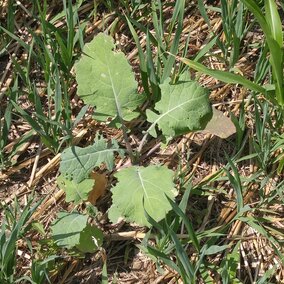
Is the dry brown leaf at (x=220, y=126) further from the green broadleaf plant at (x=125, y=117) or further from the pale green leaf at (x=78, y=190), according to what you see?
the pale green leaf at (x=78, y=190)

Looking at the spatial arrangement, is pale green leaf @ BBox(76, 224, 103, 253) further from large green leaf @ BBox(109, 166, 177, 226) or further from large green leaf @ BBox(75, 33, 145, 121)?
large green leaf @ BBox(75, 33, 145, 121)

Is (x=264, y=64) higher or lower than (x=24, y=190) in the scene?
higher

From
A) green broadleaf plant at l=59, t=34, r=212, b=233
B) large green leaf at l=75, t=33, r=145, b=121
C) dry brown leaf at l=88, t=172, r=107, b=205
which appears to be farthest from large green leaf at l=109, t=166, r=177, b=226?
large green leaf at l=75, t=33, r=145, b=121

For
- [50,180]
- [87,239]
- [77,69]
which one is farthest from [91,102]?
[87,239]

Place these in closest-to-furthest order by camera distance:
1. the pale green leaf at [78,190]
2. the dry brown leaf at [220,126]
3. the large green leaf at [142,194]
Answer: the large green leaf at [142,194], the pale green leaf at [78,190], the dry brown leaf at [220,126]

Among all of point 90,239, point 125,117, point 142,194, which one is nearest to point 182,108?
point 125,117

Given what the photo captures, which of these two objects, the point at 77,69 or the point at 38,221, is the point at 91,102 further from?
the point at 38,221

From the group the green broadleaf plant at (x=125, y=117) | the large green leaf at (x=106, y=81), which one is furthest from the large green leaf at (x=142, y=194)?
the large green leaf at (x=106, y=81)
